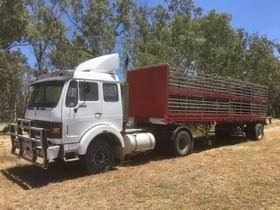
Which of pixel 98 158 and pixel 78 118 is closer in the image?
pixel 78 118

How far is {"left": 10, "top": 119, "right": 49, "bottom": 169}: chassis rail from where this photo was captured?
10141 millimetres

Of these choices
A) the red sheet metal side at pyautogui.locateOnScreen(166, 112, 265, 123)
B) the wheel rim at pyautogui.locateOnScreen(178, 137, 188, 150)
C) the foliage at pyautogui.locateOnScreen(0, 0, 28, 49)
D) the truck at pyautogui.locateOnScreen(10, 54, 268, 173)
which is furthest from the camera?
the foliage at pyautogui.locateOnScreen(0, 0, 28, 49)

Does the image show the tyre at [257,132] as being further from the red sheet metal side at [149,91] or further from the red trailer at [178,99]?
the red sheet metal side at [149,91]

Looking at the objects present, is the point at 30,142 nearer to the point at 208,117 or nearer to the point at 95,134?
the point at 95,134

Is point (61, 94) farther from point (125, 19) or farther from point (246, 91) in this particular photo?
point (125, 19)

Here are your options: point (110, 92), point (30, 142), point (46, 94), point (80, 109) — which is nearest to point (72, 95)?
point (80, 109)

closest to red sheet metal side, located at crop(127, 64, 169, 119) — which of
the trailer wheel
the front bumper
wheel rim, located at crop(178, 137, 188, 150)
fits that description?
the trailer wheel

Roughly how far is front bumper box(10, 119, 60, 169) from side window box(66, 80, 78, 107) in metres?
0.88

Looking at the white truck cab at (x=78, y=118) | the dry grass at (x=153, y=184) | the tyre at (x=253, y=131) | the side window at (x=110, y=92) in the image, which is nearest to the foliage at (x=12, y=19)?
the dry grass at (x=153, y=184)

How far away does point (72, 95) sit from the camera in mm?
10656

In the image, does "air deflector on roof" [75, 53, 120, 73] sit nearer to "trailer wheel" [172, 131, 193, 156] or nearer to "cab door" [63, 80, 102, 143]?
"cab door" [63, 80, 102, 143]

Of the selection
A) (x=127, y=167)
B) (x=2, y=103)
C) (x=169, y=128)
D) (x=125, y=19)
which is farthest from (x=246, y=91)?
(x=2, y=103)

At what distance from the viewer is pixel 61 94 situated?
10.5 meters

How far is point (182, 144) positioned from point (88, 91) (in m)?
4.54
